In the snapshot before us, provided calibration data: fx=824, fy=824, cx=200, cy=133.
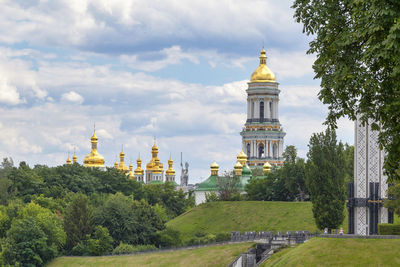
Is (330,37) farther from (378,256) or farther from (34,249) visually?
(34,249)

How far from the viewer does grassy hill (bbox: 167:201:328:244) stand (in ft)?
299

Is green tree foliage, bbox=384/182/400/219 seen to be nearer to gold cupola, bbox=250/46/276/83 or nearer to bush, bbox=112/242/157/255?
bush, bbox=112/242/157/255

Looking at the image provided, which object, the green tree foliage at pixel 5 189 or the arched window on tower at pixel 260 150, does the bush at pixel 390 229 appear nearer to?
the green tree foliage at pixel 5 189

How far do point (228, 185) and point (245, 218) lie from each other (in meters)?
20.3

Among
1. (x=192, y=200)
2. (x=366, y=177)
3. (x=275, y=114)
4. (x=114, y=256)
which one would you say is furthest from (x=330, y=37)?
(x=275, y=114)

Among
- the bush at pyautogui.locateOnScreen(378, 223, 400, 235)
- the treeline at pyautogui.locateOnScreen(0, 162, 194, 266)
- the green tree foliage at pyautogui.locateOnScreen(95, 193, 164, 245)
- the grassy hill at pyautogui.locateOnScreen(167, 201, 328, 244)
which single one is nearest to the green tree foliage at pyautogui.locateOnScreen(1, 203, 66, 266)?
the treeline at pyautogui.locateOnScreen(0, 162, 194, 266)

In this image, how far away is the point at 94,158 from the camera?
558 feet

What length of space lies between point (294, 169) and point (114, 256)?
1195 inches

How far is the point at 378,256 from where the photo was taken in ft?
162

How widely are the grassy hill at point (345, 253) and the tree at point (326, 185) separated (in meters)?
17.9

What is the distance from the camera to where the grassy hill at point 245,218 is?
91.0m

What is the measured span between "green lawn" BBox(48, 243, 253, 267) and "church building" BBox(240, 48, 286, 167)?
80710 mm

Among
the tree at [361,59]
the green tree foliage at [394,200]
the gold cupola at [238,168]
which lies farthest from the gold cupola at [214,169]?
the tree at [361,59]

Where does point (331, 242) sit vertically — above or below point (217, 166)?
below
